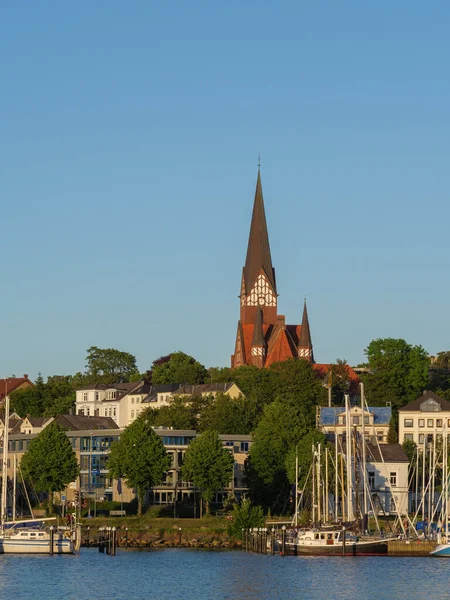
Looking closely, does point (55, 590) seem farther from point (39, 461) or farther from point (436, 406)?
point (436, 406)

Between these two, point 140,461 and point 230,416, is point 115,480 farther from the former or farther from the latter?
point 230,416

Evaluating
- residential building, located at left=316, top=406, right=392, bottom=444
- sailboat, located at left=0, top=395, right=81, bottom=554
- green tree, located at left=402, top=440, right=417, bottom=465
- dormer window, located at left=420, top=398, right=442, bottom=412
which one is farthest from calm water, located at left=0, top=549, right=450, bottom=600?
dormer window, located at left=420, top=398, right=442, bottom=412

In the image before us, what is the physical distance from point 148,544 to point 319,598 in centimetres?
4044

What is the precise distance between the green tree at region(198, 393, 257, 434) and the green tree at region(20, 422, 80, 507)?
3241cm

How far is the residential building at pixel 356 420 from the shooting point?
17062 centimetres

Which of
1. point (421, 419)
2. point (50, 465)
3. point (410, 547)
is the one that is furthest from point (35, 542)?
point (421, 419)

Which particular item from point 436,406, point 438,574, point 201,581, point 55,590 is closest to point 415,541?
point 438,574

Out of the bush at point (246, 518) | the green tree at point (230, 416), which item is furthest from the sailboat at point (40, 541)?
the green tree at point (230, 416)

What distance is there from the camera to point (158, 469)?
138 m

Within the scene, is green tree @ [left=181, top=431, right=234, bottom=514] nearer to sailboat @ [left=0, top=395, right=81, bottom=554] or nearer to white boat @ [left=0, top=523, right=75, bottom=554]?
sailboat @ [left=0, top=395, right=81, bottom=554]

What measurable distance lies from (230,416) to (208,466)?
111 feet

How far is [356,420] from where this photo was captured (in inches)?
6934

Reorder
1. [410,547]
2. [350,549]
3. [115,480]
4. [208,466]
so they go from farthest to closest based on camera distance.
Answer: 1. [115,480]
2. [208,466]
3. [410,547]
4. [350,549]

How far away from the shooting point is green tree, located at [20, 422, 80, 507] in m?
140
